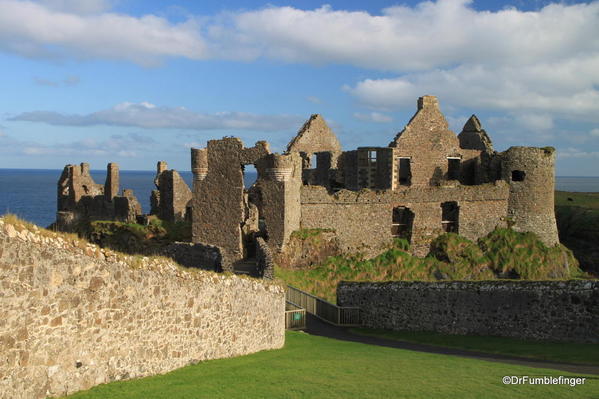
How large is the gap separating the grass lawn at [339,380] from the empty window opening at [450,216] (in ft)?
72.5

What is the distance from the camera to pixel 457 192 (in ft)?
123

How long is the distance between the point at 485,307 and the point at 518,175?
20.8 meters

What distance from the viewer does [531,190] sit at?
129ft

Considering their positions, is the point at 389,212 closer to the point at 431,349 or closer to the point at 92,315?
the point at 431,349

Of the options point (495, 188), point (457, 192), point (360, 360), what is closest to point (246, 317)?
point (360, 360)

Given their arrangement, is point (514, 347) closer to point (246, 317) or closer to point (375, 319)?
point (375, 319)

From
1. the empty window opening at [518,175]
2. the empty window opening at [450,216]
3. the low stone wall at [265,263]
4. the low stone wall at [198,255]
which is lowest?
the low stone wall at [265,263]

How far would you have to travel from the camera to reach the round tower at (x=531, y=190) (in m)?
39.2

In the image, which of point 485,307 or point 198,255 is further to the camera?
point 198,255

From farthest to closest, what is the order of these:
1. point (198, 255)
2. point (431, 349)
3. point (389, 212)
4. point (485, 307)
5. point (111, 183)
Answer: point (111, 183)
point (389, 212)
point (198, 255)
point (485, 307)
point (431, 349)

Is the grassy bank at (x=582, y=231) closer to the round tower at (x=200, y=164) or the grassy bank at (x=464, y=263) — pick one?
the grassy bank at (x=464, y=263)

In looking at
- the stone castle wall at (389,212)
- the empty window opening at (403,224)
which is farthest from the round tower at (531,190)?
the empty window opening at (403,224)

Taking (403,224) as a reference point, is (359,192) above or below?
above

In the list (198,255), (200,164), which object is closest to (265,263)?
(198,255)
